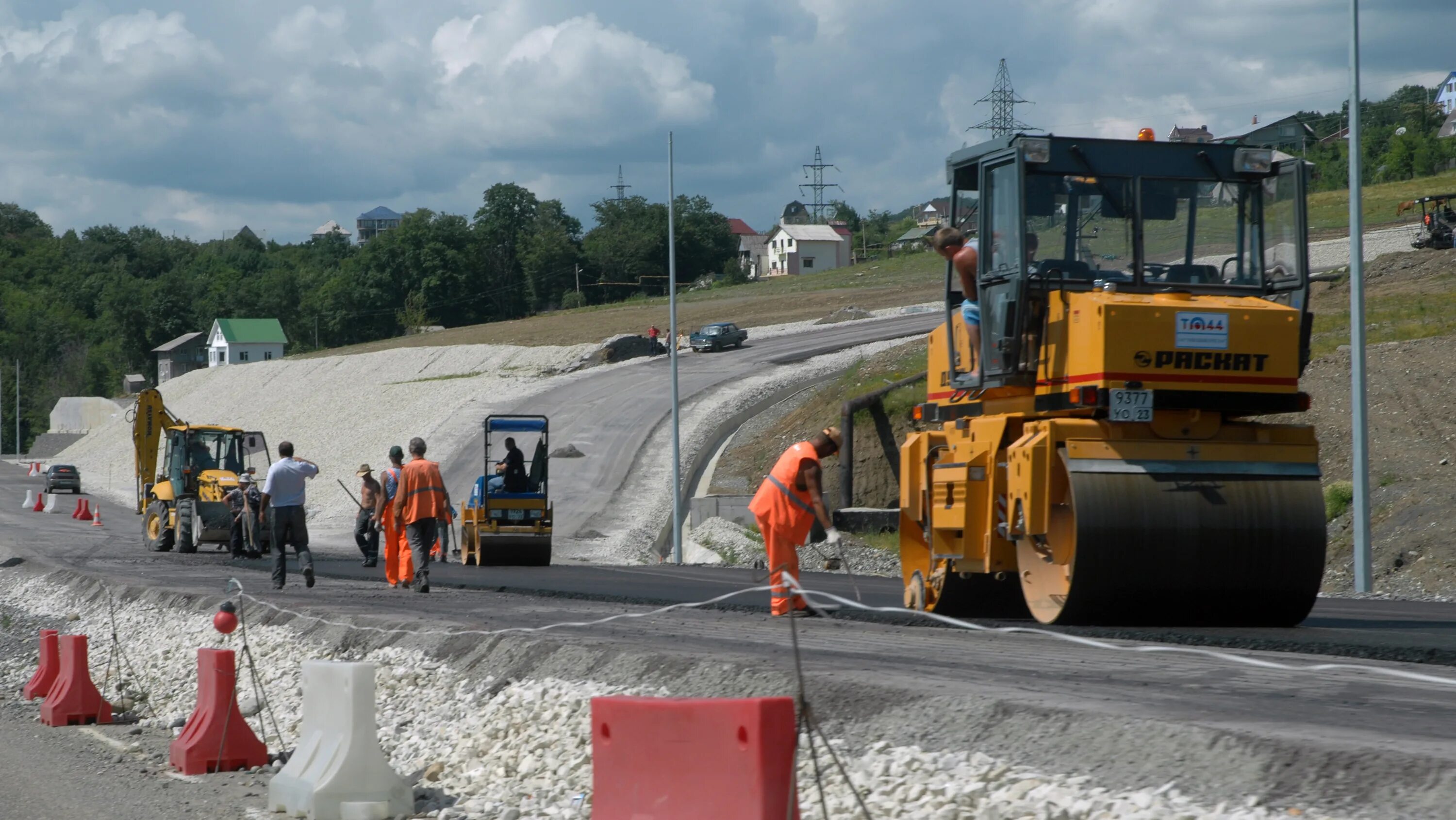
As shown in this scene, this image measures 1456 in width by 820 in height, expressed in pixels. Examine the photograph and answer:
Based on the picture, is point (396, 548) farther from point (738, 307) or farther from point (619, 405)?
point (738, 307)

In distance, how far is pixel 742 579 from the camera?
21656 millimetres

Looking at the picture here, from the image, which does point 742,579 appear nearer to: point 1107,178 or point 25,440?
point 1107,178

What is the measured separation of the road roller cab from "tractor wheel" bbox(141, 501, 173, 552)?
8.21 meters

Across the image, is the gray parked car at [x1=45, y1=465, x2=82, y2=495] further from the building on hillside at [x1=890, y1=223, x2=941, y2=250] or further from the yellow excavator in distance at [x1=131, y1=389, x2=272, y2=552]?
the building on hillside at [x1=890, y1=223, x2=941, y2=250]

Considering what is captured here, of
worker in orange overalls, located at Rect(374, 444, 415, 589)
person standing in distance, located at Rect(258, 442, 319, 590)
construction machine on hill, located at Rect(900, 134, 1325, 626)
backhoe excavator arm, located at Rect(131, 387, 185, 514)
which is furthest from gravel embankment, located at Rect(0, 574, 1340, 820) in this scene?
backhoe excavator arm, located at Rect(131, 387, 185, 514)

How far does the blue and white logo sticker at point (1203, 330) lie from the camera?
10.1m

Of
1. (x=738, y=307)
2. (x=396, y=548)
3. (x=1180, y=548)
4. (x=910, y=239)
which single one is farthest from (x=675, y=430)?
(x=910, y=239)

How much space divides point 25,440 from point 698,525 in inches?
4099

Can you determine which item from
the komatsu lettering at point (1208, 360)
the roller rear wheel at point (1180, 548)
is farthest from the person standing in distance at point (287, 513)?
the komatsu lettering at point (1208, 360)

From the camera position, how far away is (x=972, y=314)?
11.7 meters

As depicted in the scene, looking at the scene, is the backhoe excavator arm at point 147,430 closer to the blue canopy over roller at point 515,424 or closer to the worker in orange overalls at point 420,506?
the blue canopy over roller at point 515,424

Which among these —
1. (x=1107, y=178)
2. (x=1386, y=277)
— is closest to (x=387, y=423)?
(x=1386, y=277)

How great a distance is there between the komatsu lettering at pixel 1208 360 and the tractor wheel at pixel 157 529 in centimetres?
2607

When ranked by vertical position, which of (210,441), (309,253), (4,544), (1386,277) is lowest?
(4,544)
